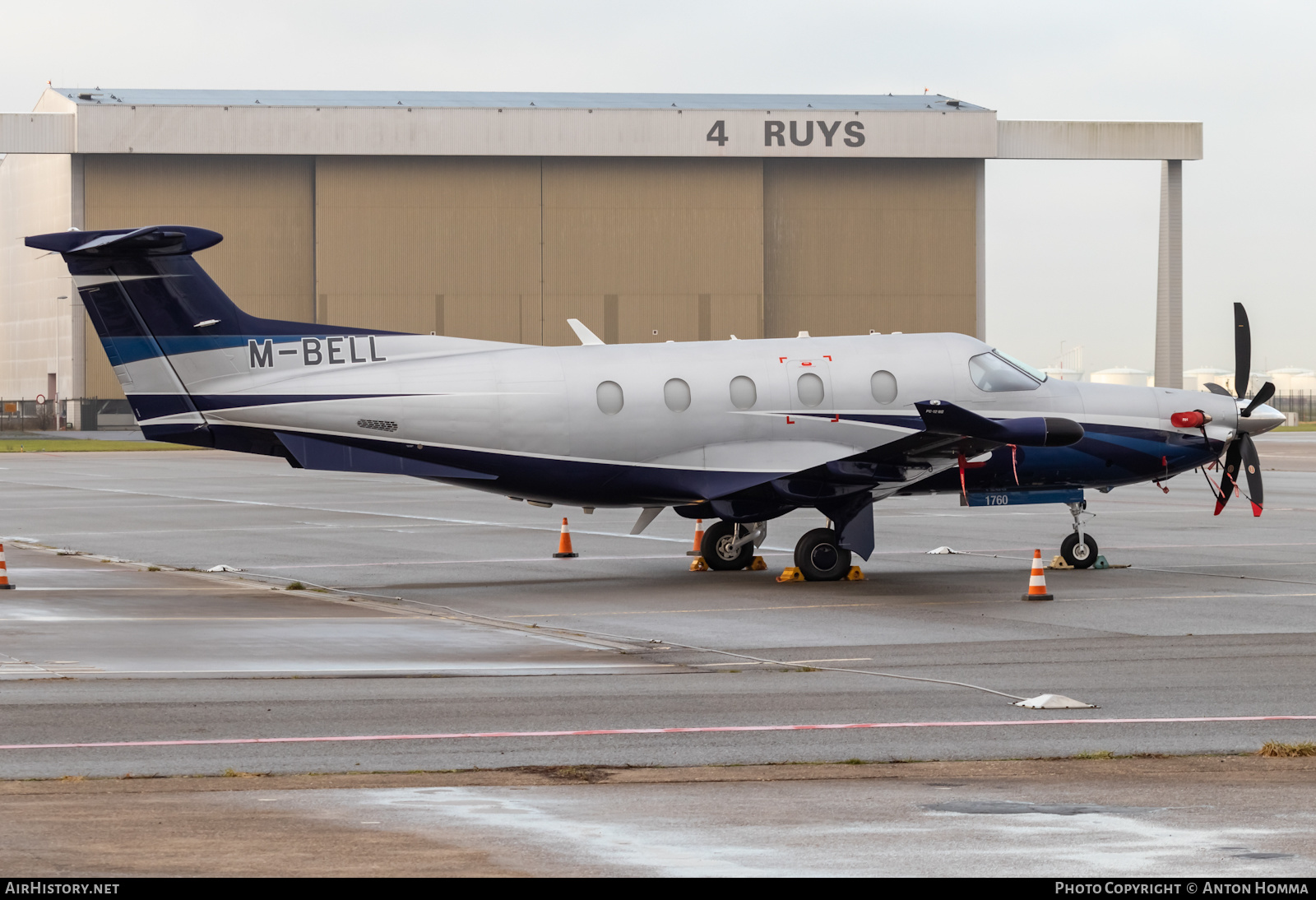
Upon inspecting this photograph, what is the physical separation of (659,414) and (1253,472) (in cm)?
834

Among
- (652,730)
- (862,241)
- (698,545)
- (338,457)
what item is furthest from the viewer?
(862,241)

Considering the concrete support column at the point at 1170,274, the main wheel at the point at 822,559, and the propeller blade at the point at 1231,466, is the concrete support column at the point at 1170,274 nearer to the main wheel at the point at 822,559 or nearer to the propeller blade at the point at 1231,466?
the propeller blade at the point at 1231,466

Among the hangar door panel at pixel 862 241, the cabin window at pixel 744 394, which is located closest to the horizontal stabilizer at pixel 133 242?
the cabin window at pixel 744 394

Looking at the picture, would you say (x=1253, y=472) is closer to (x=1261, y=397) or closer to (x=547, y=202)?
(x=1261, y=397)

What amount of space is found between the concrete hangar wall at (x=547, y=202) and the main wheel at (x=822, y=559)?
6134cm

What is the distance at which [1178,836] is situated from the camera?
25.3ft

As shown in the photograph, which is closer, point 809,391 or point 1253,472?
point 809,391

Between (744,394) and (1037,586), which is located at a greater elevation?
(744,394)

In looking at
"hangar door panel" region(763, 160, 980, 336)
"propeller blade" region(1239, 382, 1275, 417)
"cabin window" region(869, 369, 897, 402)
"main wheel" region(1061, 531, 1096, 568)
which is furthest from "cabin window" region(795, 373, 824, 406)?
"hangar door panel" region(763, 160, 980, 336)

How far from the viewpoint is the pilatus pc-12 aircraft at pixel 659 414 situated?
Result: 19641 mm

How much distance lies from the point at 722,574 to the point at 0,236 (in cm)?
9058

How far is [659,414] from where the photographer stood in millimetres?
20578

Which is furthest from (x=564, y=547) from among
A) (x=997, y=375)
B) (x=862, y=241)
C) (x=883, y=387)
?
(x=862, y=241)

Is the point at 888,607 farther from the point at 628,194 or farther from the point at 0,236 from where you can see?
the point at 0,236
